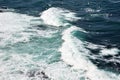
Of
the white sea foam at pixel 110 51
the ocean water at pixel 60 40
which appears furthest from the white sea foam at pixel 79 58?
the white sea foam at pixel 110 51

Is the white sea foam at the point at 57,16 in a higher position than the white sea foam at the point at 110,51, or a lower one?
higher

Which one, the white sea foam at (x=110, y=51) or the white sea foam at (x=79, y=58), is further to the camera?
the white sea foam at (x=110, y=51)

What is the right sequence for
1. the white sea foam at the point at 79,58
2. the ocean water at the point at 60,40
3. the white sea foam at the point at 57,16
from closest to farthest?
the white sea foam at the point at 79,58
the ocean water at the point at 60,40
the white sea foam at the point at 57,16

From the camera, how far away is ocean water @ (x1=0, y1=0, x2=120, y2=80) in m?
18.0

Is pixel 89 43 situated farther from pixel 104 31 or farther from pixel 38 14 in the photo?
pixel 38 14

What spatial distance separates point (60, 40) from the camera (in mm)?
23188

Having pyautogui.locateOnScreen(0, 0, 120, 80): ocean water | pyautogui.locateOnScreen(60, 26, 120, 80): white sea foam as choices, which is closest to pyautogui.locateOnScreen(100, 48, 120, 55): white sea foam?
pyautogui.locateOnScreen(0, 0, 120, 80): ocean water

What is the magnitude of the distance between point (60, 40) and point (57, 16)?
6449mm

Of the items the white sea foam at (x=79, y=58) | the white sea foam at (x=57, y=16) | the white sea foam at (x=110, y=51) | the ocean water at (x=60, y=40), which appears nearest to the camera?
the white sea foam at (x=79, y=58)

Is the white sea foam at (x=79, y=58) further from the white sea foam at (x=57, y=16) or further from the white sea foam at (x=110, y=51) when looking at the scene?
the white sea foam at (x=57, y=16)

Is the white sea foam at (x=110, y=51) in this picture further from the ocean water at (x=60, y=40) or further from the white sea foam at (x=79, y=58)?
the white sea foam at (x=79, y=58)

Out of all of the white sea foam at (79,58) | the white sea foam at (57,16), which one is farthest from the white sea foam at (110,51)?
the white sea foam at (57,16)

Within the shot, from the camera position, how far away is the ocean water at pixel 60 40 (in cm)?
1800

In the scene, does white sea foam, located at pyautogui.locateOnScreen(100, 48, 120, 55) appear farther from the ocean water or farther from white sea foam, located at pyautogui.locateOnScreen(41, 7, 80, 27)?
white sea foam, located at pyautogui.locateOnScreen(41, 7, 80, 27)
